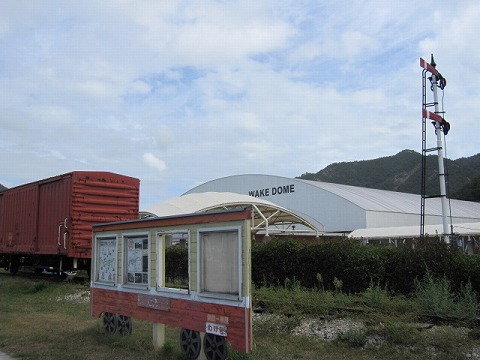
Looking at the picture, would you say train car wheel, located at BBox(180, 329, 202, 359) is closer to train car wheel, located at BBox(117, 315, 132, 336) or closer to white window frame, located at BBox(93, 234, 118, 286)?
train car wheel, located at BBox(117, 315, 132, 336)


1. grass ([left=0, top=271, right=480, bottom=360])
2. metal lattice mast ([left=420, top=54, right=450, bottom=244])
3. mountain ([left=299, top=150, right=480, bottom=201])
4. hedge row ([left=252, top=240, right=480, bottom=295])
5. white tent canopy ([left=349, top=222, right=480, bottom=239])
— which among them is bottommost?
grass ([left=0, top=271, right=480, bottom=360])

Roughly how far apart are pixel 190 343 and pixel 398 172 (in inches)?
4344

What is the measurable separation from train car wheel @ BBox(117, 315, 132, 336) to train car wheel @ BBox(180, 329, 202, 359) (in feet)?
5.64

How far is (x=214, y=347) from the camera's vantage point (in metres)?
6.39

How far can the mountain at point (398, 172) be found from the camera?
9769 centimetres

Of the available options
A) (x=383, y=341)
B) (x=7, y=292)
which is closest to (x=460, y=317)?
(x=383, y=341)

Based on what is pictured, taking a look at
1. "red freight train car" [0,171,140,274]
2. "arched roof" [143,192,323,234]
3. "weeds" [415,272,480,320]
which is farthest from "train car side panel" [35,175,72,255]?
"weeds" [415,272,480,320]

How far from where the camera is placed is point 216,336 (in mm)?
6418

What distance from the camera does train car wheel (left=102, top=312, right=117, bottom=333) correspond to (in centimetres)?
864

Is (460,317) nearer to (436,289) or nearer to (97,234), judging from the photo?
(436,289)

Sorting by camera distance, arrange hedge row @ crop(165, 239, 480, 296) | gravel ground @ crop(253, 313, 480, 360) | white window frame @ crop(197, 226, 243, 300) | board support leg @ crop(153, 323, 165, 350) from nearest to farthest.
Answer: white window frame @ crop(197, 226, 243, 300), gravel ground @ crop(253, 313, 480, 360), board support leg @ crop(153, 323, 165, 350), hedge row @ crop(165, 239, 480, 296)

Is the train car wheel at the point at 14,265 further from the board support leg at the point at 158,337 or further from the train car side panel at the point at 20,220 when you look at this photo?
the board support leg at the point at 158,337

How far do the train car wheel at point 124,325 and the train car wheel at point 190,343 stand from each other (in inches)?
67.7

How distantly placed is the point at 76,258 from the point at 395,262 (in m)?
10.5
